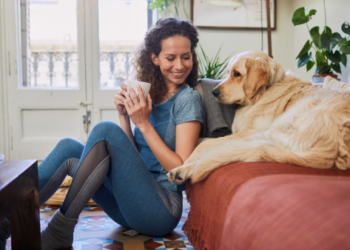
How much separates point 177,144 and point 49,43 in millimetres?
2447

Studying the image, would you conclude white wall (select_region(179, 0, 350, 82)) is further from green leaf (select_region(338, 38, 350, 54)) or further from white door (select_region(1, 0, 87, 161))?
white door (select_region(1, 0, 87, 161))

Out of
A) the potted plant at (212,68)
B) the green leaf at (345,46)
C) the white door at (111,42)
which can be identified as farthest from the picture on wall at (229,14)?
the green leaf at (345,46)

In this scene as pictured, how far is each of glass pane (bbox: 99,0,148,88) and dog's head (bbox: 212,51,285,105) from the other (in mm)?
2021

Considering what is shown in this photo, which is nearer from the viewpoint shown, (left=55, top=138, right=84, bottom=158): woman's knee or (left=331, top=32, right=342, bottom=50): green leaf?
(left=55, top=138, right=84, bottom=158): woman's knee

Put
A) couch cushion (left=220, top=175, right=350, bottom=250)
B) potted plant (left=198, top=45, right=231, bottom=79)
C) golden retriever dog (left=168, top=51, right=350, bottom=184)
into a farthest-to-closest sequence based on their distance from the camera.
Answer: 1. potted plant (left=198, top=45, right=231, bottom=79)
2. golden retriever dog (left=168, top=51, right=350, bottom=184)
3. couch cushion (left=220, top=175, right=350, bottom=250)

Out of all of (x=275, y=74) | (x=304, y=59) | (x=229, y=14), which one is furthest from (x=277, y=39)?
(x=275, y=74)

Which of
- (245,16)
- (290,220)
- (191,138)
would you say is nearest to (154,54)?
(191,138)

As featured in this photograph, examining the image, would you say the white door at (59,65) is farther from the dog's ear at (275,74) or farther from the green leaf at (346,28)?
the dog's ear at (275,74)

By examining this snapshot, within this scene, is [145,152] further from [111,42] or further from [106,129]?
[111,42]

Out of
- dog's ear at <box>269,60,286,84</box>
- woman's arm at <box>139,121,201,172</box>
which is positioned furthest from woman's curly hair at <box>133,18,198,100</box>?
dog's ear at <box>269,60,286,84</box>

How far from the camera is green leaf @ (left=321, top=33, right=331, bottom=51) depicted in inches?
79.8

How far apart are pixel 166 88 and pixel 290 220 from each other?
0.94 m

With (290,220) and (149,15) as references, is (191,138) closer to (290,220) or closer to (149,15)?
(290,220)

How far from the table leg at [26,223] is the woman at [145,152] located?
0.15 meters
